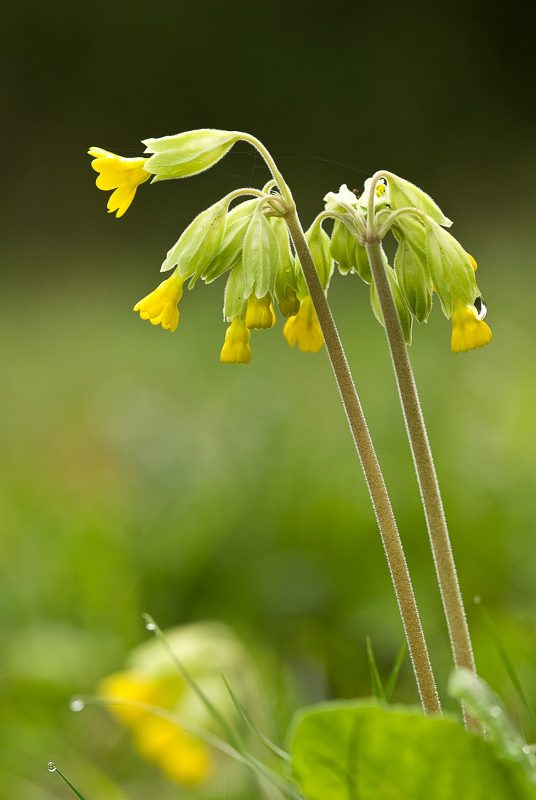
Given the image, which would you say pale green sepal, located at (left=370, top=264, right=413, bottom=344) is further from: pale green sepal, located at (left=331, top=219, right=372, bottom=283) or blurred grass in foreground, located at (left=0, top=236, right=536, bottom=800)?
blurred grass in foreground, located at (left=0, top=236, right=536, bottom=800)

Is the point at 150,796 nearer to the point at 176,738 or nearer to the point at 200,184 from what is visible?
the point at 176,738

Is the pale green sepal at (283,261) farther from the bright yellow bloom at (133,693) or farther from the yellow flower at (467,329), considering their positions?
the bright yellow bloom at (133,693)

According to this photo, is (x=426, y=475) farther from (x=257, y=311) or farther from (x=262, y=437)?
(x=262, y=437)

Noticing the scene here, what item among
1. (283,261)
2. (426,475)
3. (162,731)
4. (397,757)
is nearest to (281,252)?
(283,261)

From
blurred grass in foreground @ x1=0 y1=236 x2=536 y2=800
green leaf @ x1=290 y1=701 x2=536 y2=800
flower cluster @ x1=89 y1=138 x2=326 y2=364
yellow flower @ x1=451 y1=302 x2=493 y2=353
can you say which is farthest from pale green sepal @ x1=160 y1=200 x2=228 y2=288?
blurred grass in foreground @ x1=0 y1=236 x2=536 y2=800

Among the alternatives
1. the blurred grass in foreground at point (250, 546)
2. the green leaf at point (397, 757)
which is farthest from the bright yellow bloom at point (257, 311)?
the blurred grass in foreground at point (250, 546)

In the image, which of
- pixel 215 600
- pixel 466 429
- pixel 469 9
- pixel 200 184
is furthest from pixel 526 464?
pixel 469 9
